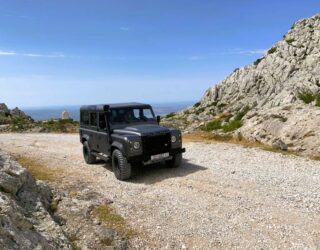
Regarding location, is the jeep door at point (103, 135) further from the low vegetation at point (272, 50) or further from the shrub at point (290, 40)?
the low vegetation at point (272, 50)

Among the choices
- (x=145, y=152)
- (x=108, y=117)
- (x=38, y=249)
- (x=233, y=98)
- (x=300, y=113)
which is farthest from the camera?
(x=233, y=98)

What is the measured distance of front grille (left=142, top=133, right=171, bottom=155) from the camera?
1156 centimetres

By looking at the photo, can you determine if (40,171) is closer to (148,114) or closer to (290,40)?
(148,114)

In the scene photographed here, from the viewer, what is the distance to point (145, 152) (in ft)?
37.9

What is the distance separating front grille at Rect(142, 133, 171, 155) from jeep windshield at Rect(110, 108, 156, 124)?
1.74m

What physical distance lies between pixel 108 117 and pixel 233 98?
111 feet

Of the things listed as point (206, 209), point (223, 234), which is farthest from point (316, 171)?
point (223, 234)

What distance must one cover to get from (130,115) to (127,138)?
2027 millimetres

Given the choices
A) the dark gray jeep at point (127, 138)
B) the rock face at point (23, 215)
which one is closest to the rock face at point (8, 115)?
the dark gray jeep at point (127, 138)

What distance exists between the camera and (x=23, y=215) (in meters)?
6.15

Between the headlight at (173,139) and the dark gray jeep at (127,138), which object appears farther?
the headlight at (173,139)

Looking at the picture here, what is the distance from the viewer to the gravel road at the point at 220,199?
6867 mm

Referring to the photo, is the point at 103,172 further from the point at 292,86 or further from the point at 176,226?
the point at 292,86

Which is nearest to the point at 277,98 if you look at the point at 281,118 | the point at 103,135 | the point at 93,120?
the point at 281,118
